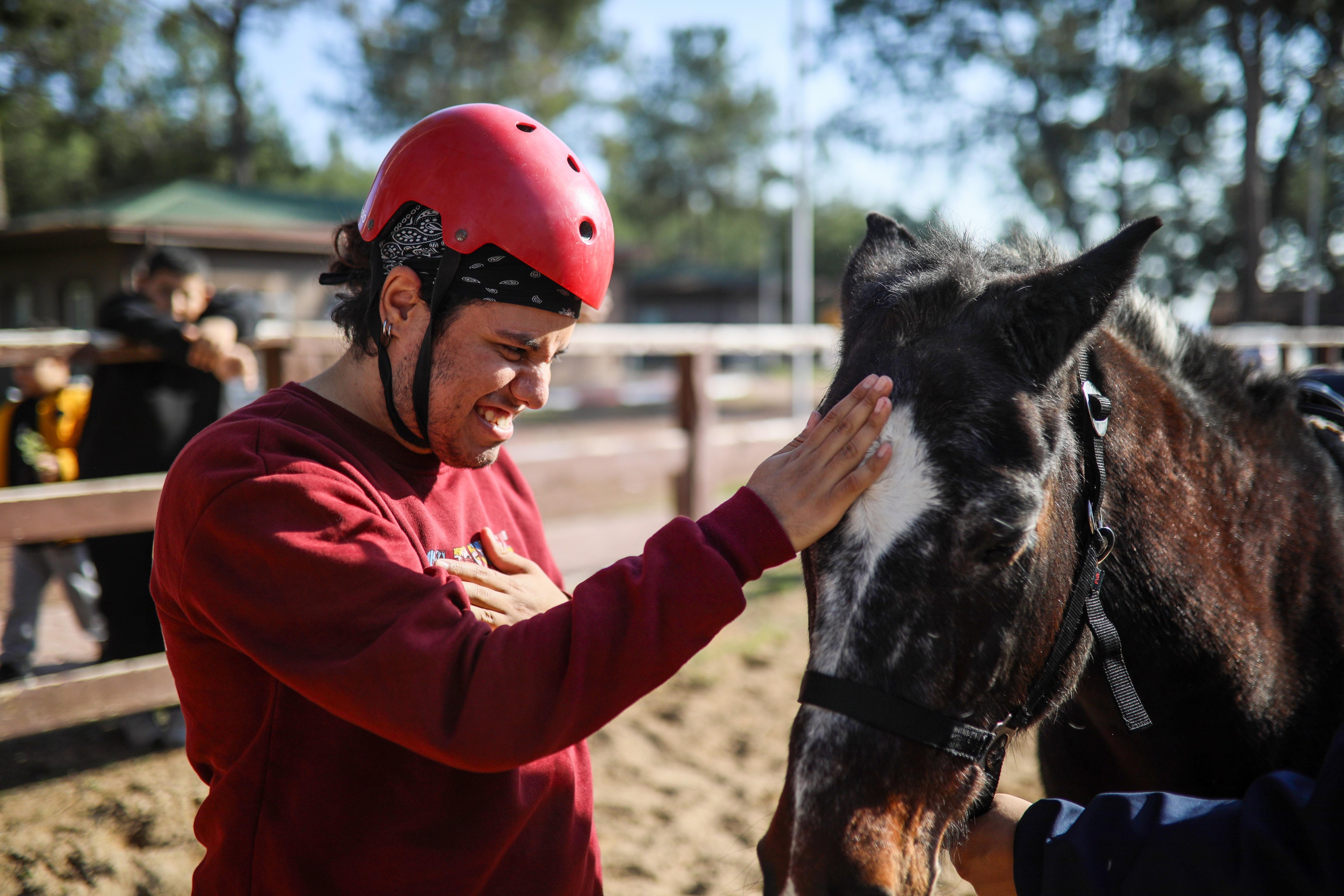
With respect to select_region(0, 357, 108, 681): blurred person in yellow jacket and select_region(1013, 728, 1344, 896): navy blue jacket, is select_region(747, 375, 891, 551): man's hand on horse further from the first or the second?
select_region(0, 357, 108, 681): blurred person in yellow jacket

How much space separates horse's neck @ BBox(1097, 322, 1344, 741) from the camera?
1732mm

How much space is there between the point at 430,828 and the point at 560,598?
1.50 feet

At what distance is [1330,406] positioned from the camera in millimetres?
2320

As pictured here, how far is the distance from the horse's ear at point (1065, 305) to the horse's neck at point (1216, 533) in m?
0.25

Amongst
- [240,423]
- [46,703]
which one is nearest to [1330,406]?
[240,423]

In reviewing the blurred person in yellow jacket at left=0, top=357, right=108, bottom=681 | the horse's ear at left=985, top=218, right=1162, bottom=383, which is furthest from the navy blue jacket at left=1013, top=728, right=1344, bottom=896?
the blurred person in yellow jacket at left=0, top=357, right=108, bottom=681

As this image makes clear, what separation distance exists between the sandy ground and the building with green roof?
49.5 ft

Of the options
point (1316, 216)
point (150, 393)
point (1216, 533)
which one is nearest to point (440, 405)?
point (1216, 533)

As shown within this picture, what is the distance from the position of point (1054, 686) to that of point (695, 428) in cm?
463

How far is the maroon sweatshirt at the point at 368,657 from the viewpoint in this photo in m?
1.21

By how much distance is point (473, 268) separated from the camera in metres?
1.53

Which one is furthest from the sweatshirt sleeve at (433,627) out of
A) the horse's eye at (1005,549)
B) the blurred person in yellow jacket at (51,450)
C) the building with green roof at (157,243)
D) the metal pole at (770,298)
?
the metal pole at (770,298)

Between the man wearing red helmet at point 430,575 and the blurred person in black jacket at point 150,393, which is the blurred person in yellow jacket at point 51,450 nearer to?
the blurred person in black jacket at point 150,393

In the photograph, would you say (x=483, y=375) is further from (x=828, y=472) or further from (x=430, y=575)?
(x=828, y=472)
